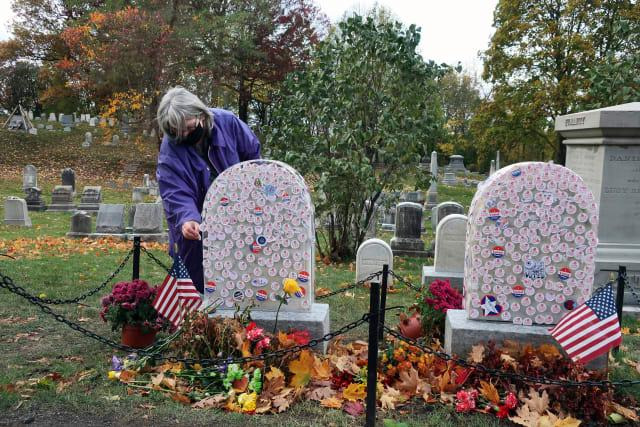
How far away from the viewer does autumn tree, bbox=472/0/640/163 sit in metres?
22.5

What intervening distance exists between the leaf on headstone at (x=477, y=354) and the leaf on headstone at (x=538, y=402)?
424mm

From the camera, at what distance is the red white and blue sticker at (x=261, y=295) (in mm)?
4535

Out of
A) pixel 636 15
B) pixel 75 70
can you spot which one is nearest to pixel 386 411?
pixel 636 15

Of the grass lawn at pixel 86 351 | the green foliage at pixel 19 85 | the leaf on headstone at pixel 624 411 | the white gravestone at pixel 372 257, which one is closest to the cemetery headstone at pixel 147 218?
the grass lawn at pixel 86 351

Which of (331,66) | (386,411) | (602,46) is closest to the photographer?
(386,411)

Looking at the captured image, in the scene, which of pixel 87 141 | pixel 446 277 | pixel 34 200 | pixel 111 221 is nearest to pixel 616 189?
pixel 446 277

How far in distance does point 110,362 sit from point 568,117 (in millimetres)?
6586

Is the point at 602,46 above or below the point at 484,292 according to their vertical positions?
above

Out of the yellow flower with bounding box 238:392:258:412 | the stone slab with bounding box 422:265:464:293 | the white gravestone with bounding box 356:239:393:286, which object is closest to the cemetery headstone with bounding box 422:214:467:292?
the stone slab with bounding box 422:265:464:293

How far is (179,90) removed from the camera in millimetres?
4395

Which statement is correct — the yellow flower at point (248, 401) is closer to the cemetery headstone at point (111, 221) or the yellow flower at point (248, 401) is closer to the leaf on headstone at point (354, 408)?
the leaf on headstone at point (354, 408)

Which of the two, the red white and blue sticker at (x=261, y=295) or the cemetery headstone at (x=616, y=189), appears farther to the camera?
the cemetery headstone at (x=616, y=189)

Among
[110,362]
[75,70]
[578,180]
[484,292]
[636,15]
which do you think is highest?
[636,15]

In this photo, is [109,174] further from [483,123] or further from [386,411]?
[386,411]
